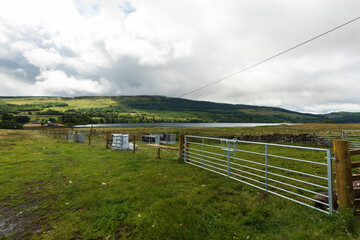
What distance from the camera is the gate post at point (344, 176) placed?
12.9 feet

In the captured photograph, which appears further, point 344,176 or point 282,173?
point 282,173

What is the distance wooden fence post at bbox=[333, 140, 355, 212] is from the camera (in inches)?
154

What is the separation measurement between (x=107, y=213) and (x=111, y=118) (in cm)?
16523

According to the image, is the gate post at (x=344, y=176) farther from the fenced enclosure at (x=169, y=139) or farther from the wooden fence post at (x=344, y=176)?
the fenced enclosure at (x=169, y=139)

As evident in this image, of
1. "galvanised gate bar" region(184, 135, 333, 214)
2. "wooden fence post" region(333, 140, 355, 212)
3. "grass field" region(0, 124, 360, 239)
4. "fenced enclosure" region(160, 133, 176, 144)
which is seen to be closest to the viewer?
"grass field" region(0, 124, 360, 239)

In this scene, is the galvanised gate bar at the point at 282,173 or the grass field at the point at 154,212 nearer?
the grass field at the point at 154,212

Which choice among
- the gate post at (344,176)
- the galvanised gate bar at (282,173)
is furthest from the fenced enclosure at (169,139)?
the gate post at (344,176)

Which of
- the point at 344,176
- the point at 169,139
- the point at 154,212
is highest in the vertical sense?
the point at 344,176

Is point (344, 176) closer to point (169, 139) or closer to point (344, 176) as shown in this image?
point (344, 176)

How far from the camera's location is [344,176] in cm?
398

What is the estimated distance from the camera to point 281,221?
3988mm

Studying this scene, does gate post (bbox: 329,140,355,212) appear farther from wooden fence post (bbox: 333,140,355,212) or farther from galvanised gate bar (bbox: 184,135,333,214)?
galvanised gate bar (bbox: 184,135,333,214)

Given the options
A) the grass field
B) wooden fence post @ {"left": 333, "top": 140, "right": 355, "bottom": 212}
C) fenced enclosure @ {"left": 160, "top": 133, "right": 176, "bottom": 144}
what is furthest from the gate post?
fenced enclosure @ {"left": 160, "top": 133, "right": 176, "bottom": 144}

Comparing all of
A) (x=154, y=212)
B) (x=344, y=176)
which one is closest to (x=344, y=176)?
(x=344, y=176)
